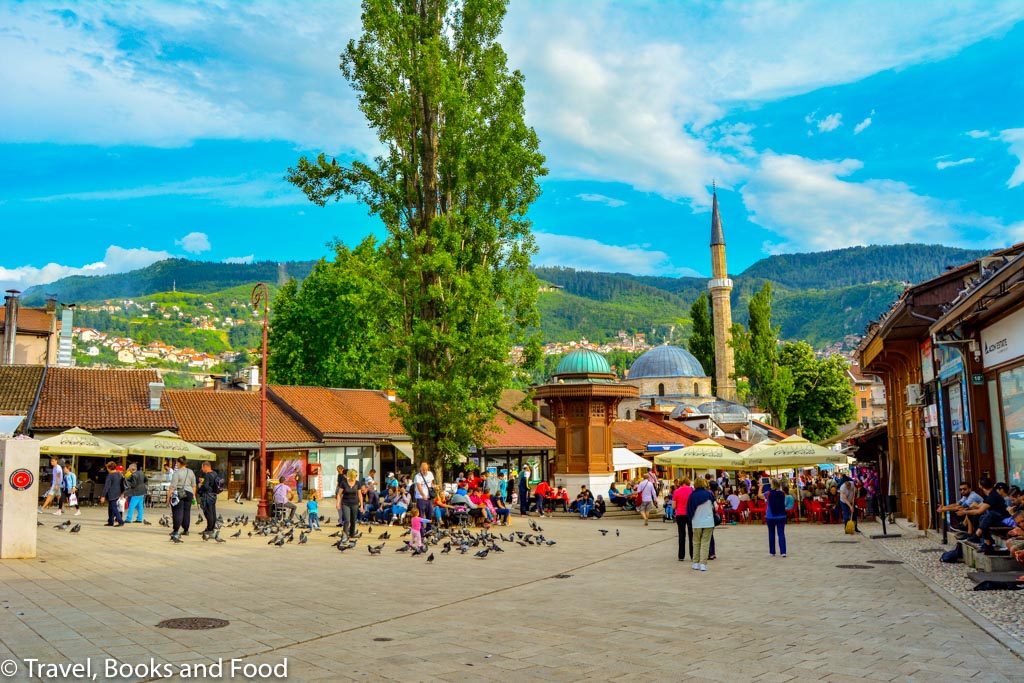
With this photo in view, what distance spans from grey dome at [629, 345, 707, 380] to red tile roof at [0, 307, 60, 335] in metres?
59.6

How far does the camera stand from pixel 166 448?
25.0m

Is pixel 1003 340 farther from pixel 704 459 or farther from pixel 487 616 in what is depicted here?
pixel 704 459

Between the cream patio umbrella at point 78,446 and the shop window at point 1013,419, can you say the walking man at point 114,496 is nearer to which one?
the cream patio umbrella at point 78,446

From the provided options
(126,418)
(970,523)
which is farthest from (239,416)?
(970,523)

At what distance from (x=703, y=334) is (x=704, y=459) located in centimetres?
5554

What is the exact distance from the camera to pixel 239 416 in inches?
1355

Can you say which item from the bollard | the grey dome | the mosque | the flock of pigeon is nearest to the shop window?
the flock of pigeon

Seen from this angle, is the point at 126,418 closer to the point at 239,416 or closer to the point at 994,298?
the point at 239,416

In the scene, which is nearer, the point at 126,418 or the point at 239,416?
the point at 126,418

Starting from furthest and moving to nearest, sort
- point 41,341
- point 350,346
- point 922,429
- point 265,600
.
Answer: point 41,341, point 350,346, point 922,429, point 265,600

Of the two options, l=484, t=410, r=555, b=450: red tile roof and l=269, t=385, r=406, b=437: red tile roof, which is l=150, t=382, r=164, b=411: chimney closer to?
l=269, t=385, r=406, b=437: red tile roof

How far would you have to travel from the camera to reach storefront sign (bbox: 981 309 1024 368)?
12828 mm

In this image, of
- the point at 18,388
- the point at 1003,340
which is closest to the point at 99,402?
the point at 18,388

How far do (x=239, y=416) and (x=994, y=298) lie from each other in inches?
1152
